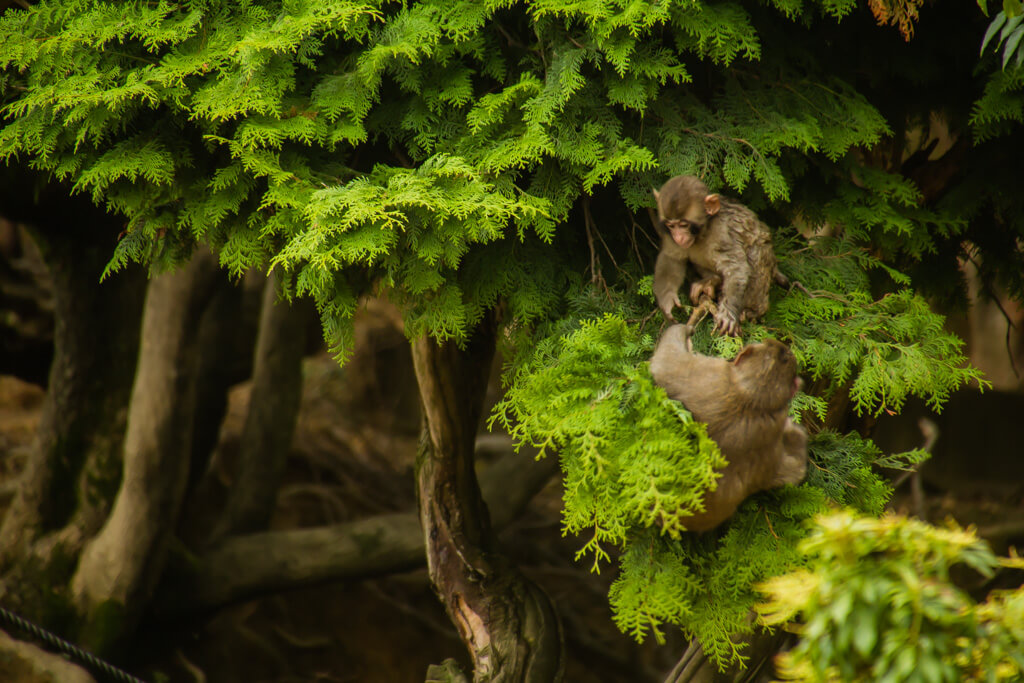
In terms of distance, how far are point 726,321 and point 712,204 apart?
1.25 feet

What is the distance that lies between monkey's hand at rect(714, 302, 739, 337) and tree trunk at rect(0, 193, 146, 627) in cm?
358

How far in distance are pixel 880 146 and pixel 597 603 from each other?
4643 mm

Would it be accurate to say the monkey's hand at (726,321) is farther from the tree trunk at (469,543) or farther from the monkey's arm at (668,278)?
the tree trunk at (469,543)

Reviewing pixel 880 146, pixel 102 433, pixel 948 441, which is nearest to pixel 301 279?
pixel 880 146

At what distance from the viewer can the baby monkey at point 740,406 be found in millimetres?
2363

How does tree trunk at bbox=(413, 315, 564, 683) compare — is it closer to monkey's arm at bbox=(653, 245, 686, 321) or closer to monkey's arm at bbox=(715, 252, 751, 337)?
monkey's arm at bbox=(653, 245, 686, 321)

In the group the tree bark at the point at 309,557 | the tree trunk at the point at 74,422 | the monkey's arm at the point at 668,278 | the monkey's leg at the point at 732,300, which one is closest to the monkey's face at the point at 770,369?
the monkey's leg at the point at 732,300

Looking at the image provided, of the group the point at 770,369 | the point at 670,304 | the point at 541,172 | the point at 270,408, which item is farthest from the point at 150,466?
the point at 770,369

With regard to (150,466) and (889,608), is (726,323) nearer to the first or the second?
(889,608)

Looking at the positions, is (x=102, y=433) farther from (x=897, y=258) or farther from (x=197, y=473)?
(x=897, y=258)

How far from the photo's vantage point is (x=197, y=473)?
6.01 m

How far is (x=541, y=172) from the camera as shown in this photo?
2.93m

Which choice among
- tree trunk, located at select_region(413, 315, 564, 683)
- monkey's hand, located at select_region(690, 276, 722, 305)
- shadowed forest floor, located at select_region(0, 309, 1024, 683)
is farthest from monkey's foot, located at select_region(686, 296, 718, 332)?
shadowed forest floor, located at select_region(0, 309, 1024, 683)

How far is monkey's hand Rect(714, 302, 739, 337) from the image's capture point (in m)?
2.74
